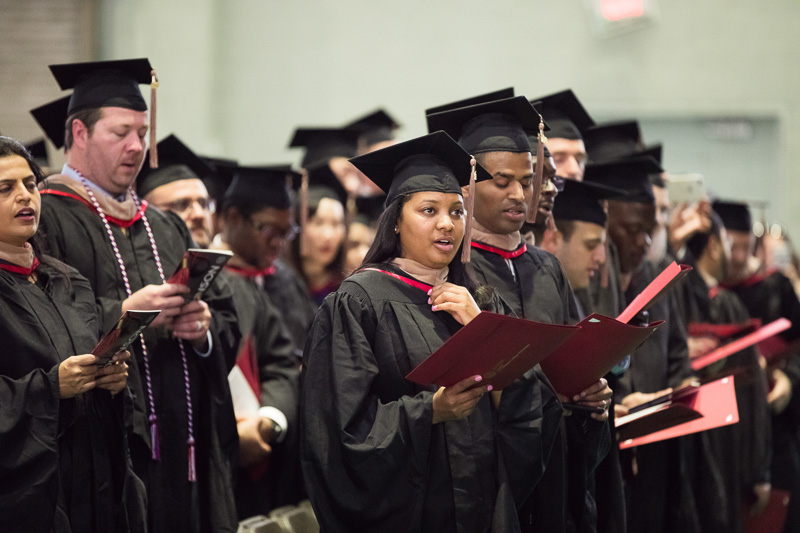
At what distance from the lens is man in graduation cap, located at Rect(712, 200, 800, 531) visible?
6.82 meters

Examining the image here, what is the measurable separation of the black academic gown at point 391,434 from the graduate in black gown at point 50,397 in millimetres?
764

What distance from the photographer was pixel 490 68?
10.7 m

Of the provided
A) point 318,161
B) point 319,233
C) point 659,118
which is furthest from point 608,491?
point 659,118

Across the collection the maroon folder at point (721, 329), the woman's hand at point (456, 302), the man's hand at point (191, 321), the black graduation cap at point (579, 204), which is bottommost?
the maroon folder at point (721, 329)

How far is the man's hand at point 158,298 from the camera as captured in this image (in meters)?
3.41

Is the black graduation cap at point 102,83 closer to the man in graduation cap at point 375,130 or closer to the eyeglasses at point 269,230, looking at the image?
the eyeglasses at point 269,230

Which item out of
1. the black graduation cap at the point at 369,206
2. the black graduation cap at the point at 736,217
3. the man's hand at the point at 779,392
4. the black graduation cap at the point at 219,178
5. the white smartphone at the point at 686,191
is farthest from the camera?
the black graduation cap at the point at 369,206

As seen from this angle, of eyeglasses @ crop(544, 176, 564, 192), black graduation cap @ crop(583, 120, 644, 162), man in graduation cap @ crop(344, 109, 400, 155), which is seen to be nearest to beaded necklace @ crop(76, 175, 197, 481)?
eyeglasses @ crop(544, 176, 564, 192)

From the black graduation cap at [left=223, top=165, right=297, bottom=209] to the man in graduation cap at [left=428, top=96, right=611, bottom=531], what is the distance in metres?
1.80

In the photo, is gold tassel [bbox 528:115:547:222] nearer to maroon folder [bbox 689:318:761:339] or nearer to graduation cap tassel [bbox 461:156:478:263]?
graduation cap tassel [bbox 461:156:478:263]

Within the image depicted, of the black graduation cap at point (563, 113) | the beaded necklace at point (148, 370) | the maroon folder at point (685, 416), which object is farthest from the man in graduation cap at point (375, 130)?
the maroon folder at point (685, 416)

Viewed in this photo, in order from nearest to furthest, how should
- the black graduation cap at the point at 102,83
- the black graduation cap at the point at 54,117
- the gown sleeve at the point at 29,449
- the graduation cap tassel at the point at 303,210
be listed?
the gown sleeve at the point at 29,449 < the black graduation cap at the point at 102,83 < the black graduation cap at the point at 54,117 < the graduation cap tassel at the point at 303,210

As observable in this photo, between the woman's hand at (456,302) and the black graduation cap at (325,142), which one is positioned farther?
the black graduation cap at (325,142)

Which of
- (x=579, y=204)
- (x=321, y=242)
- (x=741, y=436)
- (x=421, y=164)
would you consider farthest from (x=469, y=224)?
(x=741, y=436)
